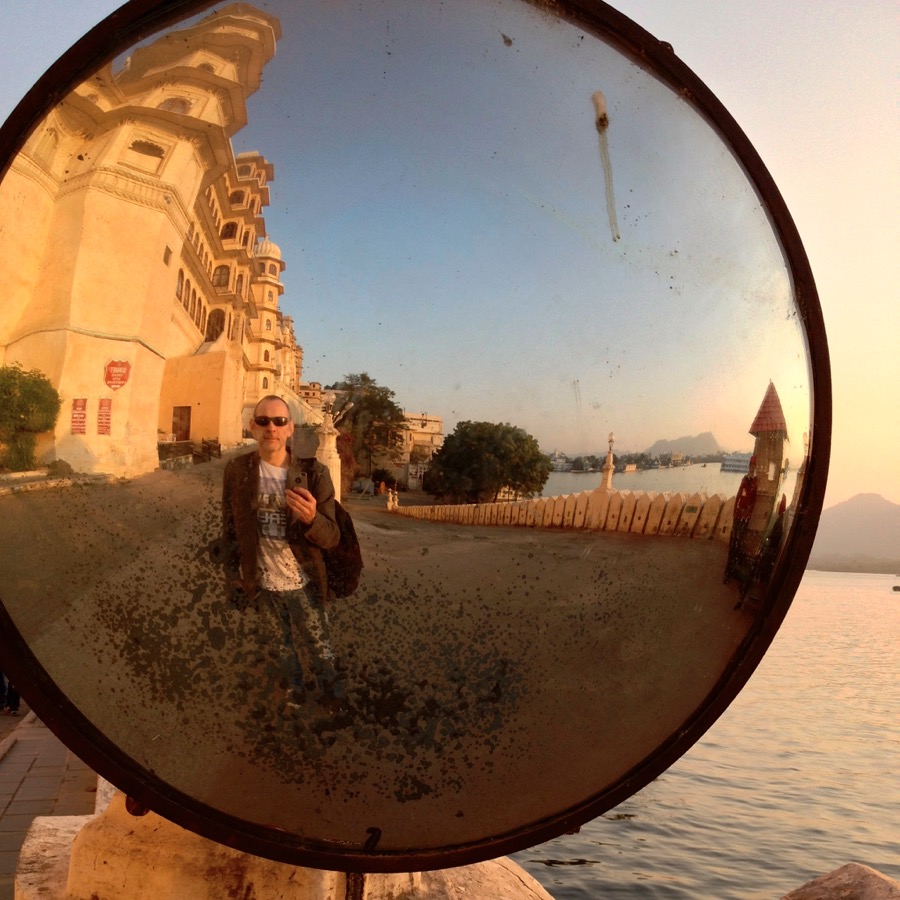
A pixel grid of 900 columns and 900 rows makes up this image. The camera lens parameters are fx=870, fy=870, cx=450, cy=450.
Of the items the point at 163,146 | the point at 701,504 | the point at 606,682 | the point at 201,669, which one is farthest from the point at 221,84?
the point at 606,682

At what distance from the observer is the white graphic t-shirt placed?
1.66 meters

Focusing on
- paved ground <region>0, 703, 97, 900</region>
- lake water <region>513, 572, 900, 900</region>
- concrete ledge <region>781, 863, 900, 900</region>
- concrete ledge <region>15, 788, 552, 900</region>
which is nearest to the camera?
concrete ledge <region>15, 788, 552, 900</region>

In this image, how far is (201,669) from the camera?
1712mm

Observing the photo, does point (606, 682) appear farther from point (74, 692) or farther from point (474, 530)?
point (74, 692)

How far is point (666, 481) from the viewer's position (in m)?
1.81

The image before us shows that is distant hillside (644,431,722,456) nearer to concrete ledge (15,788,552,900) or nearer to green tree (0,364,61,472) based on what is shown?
green tree (0,364,61,472)

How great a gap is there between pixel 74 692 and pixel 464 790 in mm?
814

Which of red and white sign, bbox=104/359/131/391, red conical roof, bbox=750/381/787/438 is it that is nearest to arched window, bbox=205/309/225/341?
red and white sign, bbox=104/359/131/391

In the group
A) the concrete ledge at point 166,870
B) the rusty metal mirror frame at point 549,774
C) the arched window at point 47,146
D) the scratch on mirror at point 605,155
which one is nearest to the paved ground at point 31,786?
the concrete ledge at point 166,870

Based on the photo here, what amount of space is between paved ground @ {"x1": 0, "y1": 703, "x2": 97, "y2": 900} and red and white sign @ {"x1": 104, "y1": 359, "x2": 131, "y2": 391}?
4.11 meters

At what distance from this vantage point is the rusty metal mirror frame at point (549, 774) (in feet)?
5.49

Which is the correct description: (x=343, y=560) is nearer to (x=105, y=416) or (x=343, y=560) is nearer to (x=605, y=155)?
(x=105, y=416)

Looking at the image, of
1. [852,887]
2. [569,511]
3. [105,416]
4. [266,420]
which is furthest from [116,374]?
[852,887]

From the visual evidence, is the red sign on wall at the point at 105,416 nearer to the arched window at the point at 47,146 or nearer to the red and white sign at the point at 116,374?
the red and white sign at the point at 116,374
